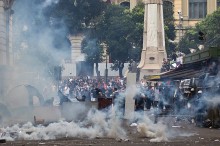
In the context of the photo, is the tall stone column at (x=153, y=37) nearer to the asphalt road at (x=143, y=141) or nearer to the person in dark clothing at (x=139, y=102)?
the person in dark clothing at (x=139, y=102)

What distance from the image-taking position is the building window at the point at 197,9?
107 m

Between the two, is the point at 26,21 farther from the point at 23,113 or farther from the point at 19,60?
the point at 23,113

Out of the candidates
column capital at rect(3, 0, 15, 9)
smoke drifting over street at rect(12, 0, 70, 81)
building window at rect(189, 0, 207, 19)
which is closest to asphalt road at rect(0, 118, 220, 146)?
smoke drifting over street at rect(12, 0, 70, 81)

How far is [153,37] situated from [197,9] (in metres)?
48.1

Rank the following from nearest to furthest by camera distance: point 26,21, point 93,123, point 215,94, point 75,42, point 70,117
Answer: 1. point 93,123
2. point 215,94
3. point 70,117
4. point 26,21
5. point 75,42

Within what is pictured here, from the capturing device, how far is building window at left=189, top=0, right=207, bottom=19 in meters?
107

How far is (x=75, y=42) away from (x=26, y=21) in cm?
4970

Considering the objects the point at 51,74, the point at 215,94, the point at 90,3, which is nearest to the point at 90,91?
the point at 51,74

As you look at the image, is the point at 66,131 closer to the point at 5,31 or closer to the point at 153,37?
the point at 5,31

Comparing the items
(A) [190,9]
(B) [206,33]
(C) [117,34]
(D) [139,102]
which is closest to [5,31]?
(D) [139,102]

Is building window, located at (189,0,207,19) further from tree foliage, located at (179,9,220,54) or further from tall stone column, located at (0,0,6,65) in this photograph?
tall stone column, located at (0,0,6,65)

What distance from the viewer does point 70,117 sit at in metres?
30.9

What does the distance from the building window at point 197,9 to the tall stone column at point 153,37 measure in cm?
4608

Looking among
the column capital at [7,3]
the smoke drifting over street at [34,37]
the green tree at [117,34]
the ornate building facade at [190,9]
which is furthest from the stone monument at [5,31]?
the ornate building facade at [190,9]
